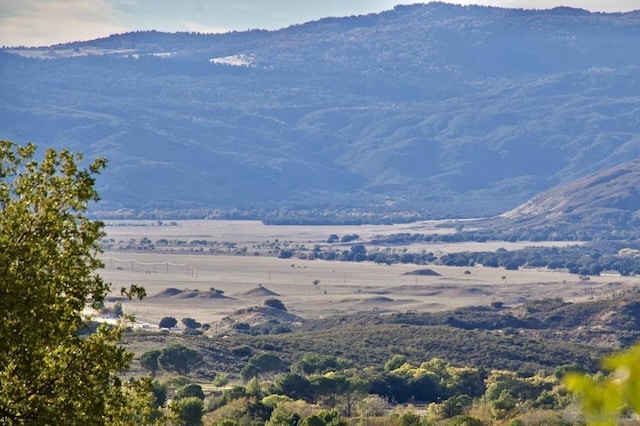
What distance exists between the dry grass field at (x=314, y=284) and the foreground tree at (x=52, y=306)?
86.5 metres

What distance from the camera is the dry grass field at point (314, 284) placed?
118 m

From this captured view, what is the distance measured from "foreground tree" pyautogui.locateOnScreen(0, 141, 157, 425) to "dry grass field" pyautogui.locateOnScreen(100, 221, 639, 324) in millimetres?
86452

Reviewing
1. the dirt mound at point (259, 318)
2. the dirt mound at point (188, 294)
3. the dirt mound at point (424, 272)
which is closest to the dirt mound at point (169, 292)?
the dirt mound at point (188, 294)

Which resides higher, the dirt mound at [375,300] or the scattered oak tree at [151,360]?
the scattered oak tree at [151,360]

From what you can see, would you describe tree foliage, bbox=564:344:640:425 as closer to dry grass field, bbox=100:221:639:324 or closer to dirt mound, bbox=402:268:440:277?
dry grass field, bbox=100:221:639:324

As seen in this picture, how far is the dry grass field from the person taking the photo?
11844 centimetres

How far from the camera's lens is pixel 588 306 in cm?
10544

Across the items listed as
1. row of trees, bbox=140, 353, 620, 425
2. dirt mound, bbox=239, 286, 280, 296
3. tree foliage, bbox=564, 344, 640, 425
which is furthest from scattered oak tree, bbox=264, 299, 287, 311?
tree foliage, bbox=564, 344, 640, 425

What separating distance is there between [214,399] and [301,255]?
134638 millimetres

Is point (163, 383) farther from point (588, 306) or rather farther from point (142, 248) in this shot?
point (142, 248)

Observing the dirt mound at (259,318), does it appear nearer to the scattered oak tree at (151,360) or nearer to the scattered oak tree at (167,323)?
the scattered oak tree at (167,323)

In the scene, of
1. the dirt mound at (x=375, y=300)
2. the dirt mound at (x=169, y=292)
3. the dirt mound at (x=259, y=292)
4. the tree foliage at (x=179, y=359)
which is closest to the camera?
the tree foliage at (x=179, y=359)

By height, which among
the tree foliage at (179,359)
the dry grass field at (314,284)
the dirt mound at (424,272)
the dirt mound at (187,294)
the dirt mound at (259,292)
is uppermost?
the tree foliage at (179,359)

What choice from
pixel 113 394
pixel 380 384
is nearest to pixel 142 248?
pixel 380 384
